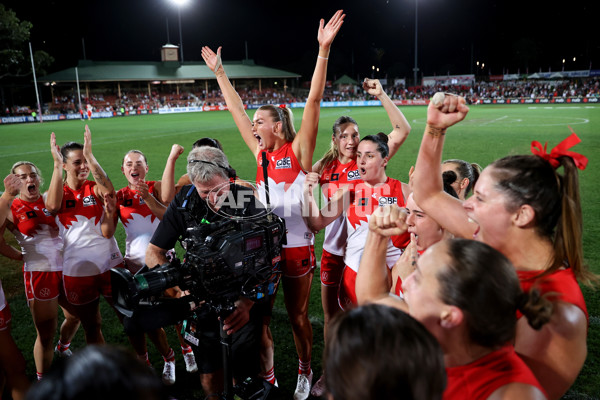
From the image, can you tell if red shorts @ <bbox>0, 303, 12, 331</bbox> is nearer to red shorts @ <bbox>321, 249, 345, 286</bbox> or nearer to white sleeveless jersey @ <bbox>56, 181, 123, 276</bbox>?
white sleeveless jersey @ <bbox>56, 181, 123, 276</bbox>

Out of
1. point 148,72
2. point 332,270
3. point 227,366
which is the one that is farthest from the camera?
point 148,72

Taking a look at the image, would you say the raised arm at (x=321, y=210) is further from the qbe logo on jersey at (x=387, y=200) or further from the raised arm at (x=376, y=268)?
the raised arm at (x=376, y=268)

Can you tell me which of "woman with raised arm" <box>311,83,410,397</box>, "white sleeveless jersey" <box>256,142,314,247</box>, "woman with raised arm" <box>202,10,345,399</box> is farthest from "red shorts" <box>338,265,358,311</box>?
"white sleeveless jersey" <box>256,142,314,247</box>

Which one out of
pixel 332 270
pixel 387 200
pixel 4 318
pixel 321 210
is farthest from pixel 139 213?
pixel 387 200

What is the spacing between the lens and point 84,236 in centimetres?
387

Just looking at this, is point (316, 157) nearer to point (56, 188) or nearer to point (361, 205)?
point (361, 205)

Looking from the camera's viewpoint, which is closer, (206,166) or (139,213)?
(206,166)

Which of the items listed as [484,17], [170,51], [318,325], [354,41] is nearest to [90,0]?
[170,51]

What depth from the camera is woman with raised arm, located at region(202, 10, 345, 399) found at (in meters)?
3.64

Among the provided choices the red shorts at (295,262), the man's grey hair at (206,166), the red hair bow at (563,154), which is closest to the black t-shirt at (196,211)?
the man's grey hair at (206,166)

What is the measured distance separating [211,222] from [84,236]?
1.82 meters

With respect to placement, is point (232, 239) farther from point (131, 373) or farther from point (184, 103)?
point (184, 103)

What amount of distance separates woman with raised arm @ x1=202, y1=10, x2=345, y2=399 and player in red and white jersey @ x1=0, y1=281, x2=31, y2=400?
1.88 metres

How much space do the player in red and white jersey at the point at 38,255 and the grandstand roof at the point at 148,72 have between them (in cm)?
5153
